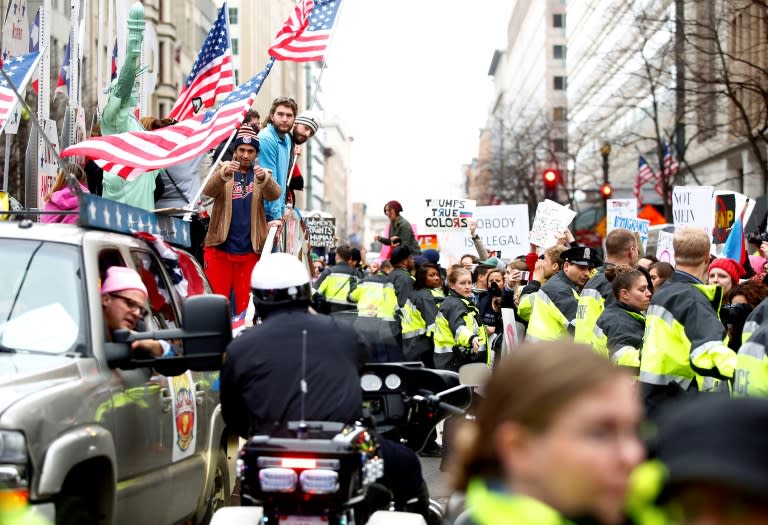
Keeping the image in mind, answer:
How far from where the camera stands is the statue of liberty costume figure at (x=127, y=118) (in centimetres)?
1062

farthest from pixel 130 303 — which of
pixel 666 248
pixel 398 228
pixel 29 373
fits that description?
pixel 398 228

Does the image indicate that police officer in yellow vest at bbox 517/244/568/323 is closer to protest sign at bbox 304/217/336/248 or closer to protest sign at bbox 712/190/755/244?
protest sign at bbox 712/190/755/244

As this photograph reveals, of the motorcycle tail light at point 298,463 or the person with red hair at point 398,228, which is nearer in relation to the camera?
the motorcycle tail light at point 298,463

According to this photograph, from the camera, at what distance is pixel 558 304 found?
36.0 ft

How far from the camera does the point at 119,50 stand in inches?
696

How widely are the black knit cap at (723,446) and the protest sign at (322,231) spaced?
82.5 ft

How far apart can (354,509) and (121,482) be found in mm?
Result: 1421

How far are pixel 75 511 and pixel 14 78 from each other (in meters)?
A: 10.2

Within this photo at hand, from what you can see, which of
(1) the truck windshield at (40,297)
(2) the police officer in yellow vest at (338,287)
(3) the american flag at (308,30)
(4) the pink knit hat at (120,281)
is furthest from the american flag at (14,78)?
(1) the truck windshield at (40,297)

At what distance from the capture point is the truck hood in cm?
511

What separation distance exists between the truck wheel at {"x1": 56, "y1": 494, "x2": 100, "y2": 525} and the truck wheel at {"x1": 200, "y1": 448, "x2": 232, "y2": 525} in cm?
196

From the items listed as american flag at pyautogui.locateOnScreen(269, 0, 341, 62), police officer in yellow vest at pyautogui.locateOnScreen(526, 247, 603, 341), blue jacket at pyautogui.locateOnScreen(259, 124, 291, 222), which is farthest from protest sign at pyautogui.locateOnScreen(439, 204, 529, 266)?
police officer in yellow vest at pyautogui.locateOnScreen(526, 247, 603, 341)

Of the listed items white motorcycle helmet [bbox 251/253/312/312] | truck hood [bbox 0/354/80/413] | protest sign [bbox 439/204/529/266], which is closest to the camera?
truck hood [bbox 0/354/80/413]

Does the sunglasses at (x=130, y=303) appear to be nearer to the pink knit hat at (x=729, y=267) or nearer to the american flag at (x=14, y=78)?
the pink knit hat at (x=729, y=267)
